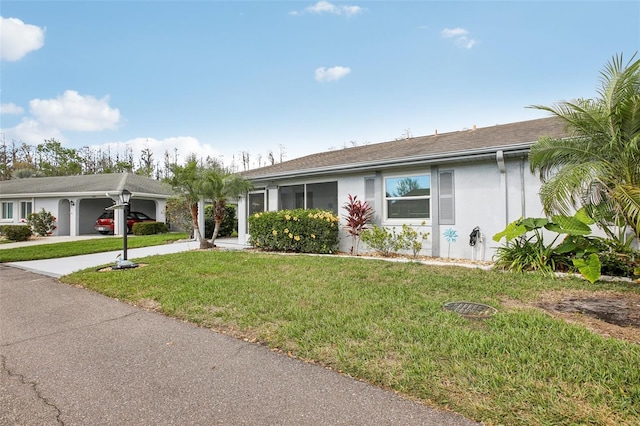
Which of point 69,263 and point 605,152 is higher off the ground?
point 605,152

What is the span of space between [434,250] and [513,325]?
491cm

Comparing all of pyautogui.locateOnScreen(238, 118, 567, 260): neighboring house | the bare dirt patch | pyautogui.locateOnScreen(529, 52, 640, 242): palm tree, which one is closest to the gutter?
pyautogui.locateOnScreen(238, 118, 567, 260): neighboring house

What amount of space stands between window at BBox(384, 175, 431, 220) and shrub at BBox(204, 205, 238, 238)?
959 centimetres

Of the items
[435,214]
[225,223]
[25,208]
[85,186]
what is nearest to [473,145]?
[435,214]

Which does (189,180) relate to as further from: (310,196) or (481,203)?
(481,203)

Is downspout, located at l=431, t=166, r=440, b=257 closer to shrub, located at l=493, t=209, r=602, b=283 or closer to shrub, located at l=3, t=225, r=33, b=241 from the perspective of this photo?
shrub, located at l=493, t=209, r=602, b=283

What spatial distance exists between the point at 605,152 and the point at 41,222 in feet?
80.6

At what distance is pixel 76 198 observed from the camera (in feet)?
64.3

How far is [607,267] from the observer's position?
232 inches

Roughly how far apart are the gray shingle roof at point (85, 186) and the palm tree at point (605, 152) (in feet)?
60.0

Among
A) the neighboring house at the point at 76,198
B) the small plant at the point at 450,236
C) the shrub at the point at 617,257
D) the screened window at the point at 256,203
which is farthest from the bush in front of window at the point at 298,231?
the neighboring house at the point at 76,198

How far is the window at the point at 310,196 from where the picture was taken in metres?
10.3

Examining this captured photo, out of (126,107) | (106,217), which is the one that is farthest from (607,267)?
(106,217)

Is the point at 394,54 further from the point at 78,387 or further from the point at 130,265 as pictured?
the point at 78,387
